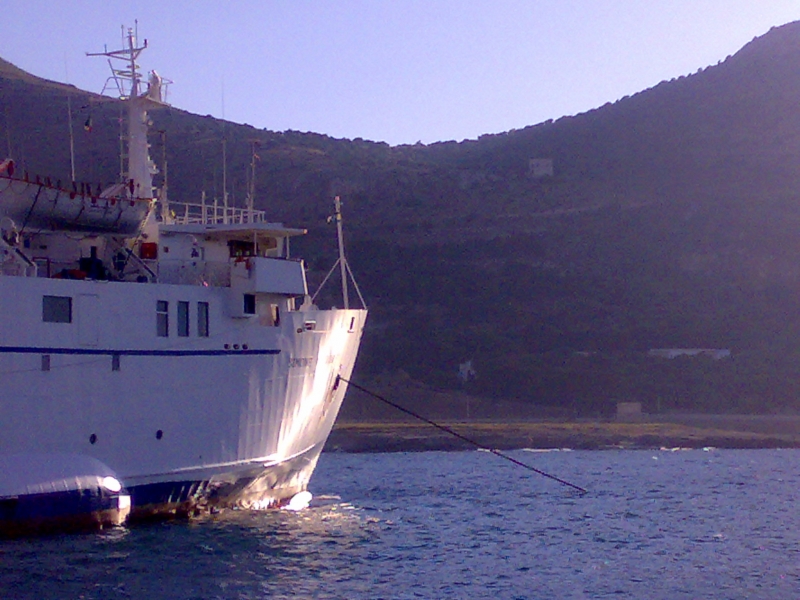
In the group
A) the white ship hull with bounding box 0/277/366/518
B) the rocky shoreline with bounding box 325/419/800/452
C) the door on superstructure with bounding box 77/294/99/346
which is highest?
the door on superstructure with bounding box 77/294/99/346

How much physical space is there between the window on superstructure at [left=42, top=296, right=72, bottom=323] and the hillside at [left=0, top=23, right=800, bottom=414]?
111 feet

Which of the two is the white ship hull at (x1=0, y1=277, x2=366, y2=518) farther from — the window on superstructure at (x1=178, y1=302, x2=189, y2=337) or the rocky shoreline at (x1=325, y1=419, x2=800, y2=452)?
the rocky shoreline at (x1=325, y1=419, x2=800, y2=452)

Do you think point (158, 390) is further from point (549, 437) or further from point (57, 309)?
point (549, 437)

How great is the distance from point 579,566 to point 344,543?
5.18 m

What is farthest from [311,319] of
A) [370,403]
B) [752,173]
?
[752,173]

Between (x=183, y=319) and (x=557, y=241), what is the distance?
256ft

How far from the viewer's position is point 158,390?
77.2 ft

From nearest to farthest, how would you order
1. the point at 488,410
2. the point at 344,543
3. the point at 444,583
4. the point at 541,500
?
the point at 444,583
the point at 344,543
the point at 541,500
the point at 488,410

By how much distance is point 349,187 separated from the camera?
112625 mm

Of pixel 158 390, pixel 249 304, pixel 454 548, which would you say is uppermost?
pixel 249 304

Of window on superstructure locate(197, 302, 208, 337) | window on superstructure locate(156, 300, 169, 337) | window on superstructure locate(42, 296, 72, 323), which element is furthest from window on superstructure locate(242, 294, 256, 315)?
window on superstructure locate(42, 296, 72, 323)

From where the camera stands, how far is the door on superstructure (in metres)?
22.6

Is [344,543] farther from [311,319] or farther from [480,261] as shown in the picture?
[480,261]

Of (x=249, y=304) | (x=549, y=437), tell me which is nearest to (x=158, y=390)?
(x=249, y=304)
